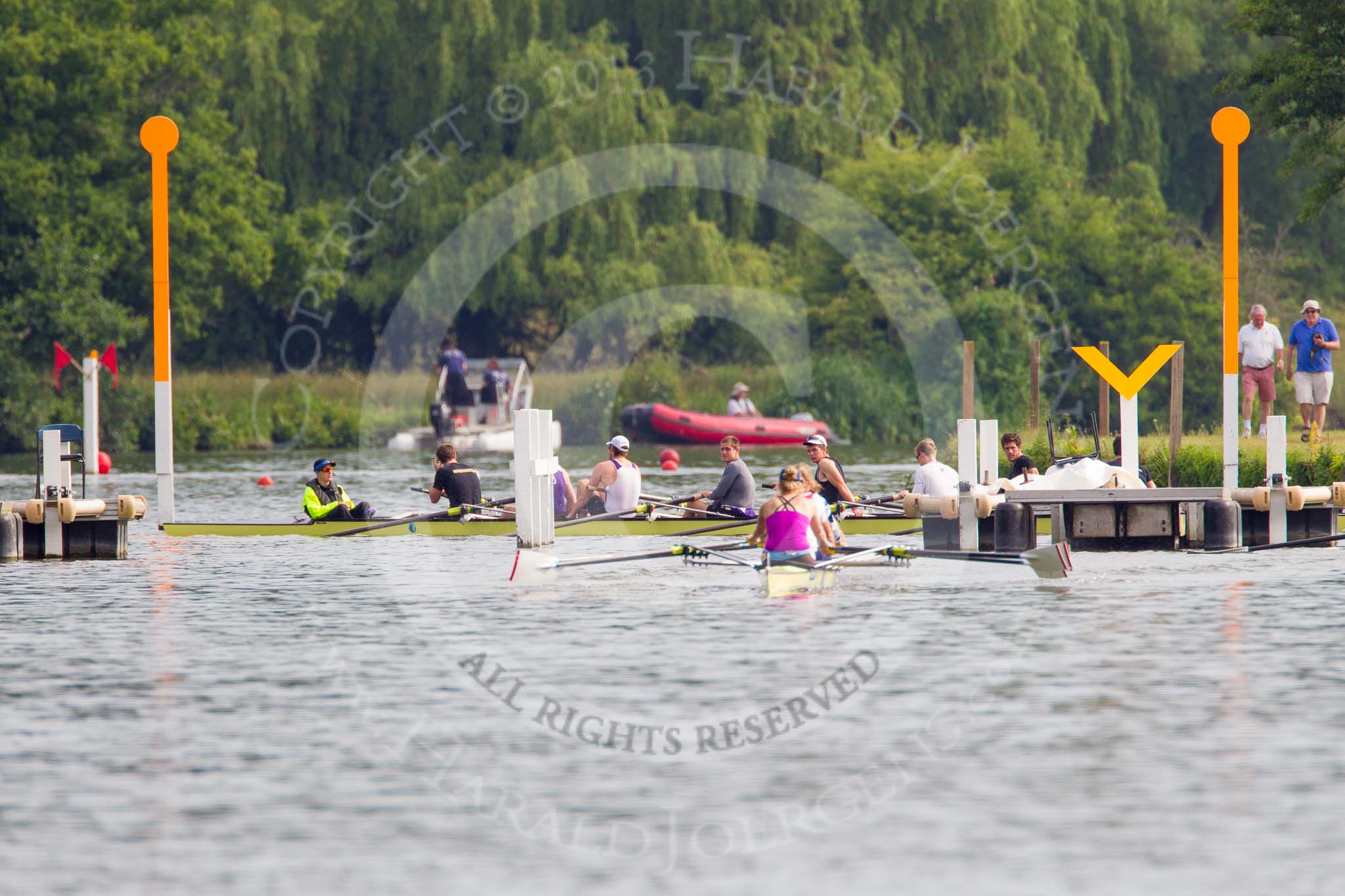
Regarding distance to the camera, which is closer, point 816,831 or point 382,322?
point 816,831

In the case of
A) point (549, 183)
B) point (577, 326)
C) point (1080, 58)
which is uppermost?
point (1080, 58)

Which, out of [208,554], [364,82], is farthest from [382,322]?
[208,554]

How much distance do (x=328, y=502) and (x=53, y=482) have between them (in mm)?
3838

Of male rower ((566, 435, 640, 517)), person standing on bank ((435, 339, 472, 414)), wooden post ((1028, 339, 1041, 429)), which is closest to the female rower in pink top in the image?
male rower ((566, 435, 640, 517))

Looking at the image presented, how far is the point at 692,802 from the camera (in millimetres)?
10586

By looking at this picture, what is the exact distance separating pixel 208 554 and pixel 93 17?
32.2 m

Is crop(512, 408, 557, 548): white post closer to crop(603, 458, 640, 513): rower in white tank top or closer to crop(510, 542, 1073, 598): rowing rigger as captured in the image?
crop(603, 458, 640, 513): rower in white tank top

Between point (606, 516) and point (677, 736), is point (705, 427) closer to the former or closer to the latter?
point (606, 516)

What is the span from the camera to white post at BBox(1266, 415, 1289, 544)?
2216 centimetres

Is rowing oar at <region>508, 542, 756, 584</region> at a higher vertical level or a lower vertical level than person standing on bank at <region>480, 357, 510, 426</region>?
lower

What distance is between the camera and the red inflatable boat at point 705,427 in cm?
5012

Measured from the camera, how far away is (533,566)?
67.8 ft

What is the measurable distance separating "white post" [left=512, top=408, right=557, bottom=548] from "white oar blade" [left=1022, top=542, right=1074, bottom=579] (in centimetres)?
552

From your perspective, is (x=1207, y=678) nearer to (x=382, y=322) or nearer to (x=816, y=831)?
(x=816, y=831)
